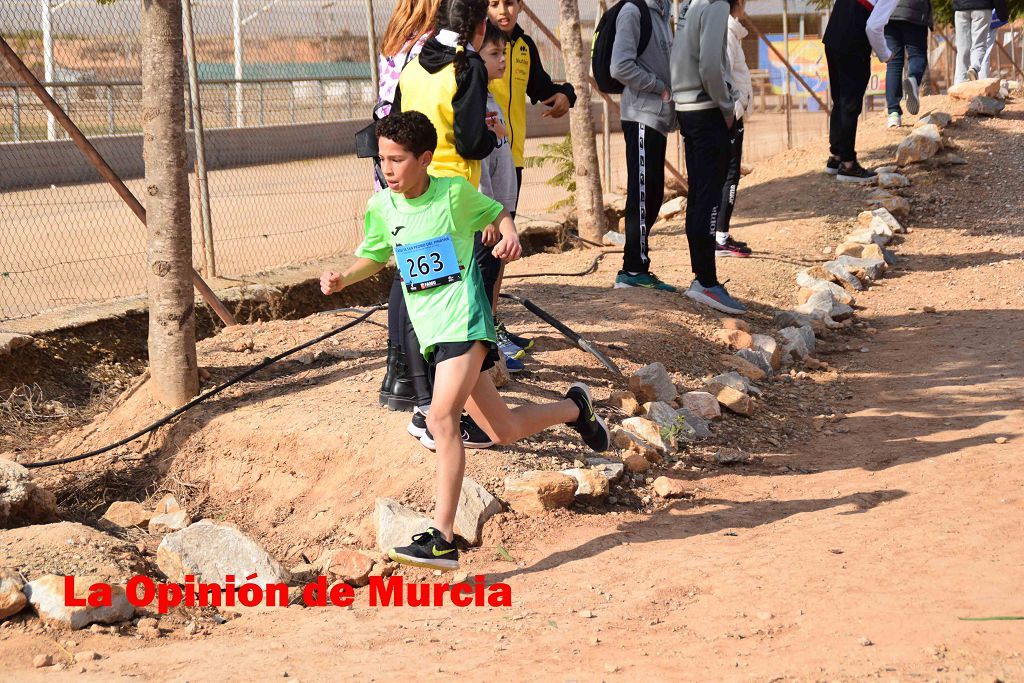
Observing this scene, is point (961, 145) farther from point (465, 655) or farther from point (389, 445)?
point (465, 655)

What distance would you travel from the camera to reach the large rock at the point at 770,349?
272 inches

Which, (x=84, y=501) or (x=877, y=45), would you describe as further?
(x=877, y=45)

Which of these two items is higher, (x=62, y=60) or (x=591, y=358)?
(x=62, y=60)

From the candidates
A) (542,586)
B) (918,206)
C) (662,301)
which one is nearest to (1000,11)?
(918,206)

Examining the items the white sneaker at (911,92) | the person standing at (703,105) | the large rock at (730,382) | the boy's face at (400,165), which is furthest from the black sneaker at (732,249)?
the boy's face at (400,165)

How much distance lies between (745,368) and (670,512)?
213cm

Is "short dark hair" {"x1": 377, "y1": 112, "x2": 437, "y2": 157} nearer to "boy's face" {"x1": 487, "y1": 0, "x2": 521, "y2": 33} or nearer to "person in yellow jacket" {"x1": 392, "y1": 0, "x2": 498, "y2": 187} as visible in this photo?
"person in yellow jacket" {"x1": 392, "y1": 0, "x2": 498, "y2": 187}

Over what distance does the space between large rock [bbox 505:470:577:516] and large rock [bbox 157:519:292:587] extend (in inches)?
38.0

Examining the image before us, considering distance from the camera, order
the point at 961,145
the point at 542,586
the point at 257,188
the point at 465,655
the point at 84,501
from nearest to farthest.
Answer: the point at 465,655
the point at 542,586
the point at 84,501
the point at 961,145
the point at 257,188

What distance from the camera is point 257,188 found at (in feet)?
49.7

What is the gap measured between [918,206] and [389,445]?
7.64 meters

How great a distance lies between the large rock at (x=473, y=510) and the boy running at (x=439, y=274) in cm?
18

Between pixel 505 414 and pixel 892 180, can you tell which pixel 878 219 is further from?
pixel 505 414

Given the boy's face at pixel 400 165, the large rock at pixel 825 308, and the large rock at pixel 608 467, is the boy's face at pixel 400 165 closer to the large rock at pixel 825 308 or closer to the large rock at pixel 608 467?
the large rock at pixel 608 467
